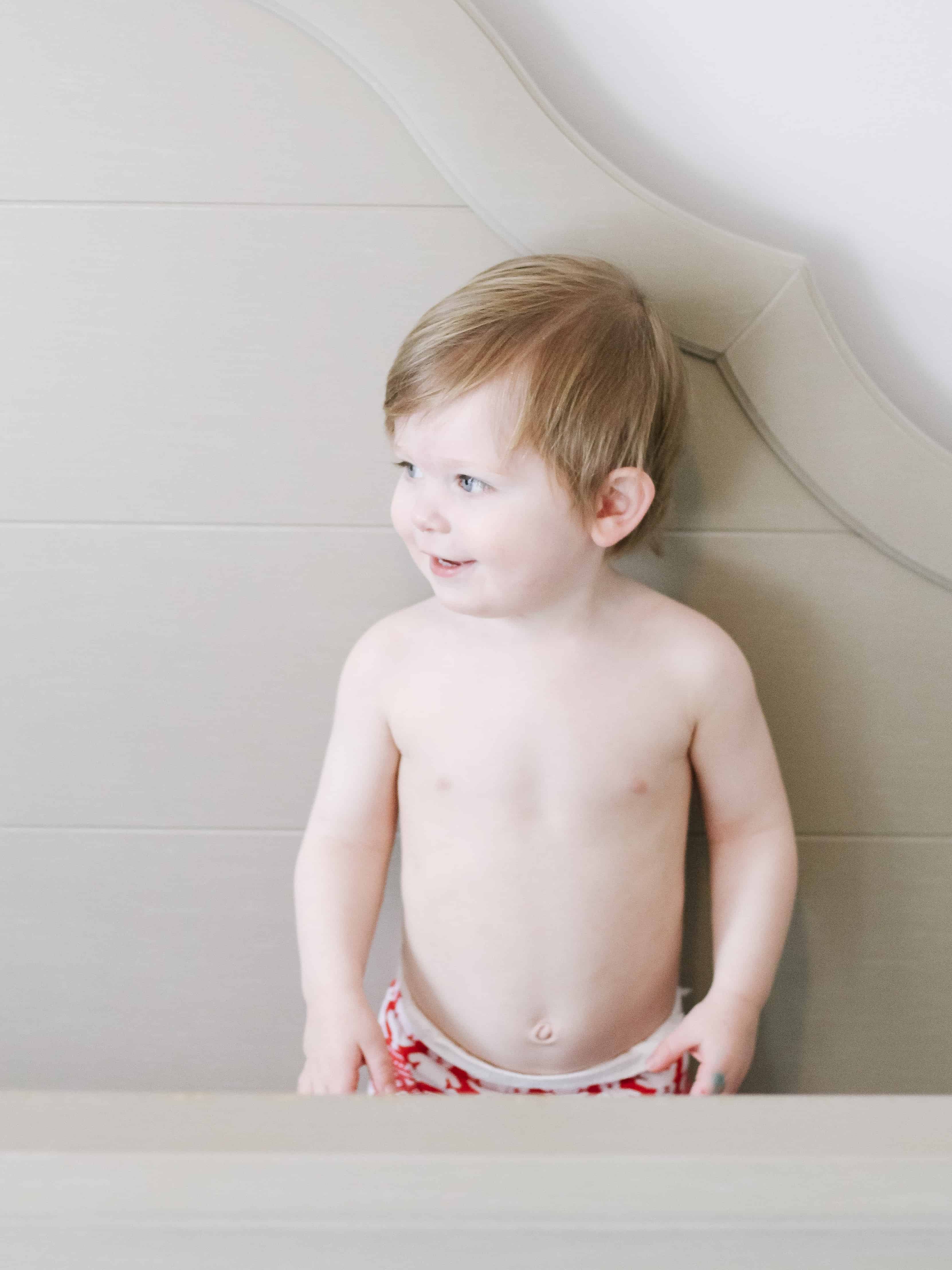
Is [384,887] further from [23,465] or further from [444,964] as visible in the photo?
[23,465]

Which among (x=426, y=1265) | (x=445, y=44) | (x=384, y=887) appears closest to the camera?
(x=426, y=1265)

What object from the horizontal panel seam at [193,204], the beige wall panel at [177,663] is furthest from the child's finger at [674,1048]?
the horizontal panel seam at [193,204]

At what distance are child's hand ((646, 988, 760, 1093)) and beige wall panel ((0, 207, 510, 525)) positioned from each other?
50 centimetres

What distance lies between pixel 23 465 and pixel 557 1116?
0.72m

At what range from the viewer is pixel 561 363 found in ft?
2.35

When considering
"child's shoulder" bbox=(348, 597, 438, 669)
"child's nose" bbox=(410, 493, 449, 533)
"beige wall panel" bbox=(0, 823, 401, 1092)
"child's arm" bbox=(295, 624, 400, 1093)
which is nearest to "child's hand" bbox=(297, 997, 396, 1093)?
"child's arm" bbox=(295, 624, 400, 1093)

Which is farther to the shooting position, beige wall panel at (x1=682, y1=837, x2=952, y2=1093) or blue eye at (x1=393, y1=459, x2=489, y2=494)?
beige wall panel at (x1=682, y1=837, x2=952, y2=1093)

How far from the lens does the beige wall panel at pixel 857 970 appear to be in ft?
3.10

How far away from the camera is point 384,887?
911 millimetres

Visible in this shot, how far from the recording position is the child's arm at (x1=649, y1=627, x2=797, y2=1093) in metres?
0.81

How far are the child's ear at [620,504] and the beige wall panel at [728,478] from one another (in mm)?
120

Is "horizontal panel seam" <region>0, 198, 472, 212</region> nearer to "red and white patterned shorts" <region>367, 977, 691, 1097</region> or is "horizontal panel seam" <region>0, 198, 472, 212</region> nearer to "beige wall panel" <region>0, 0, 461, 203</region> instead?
"beige wall panel" <region>0, 0, 461, 203</region>

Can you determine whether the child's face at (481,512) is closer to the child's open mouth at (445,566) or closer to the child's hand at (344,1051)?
the child's open mouth at (445,566)

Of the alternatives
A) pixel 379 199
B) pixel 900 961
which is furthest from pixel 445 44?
pixel 900 961
